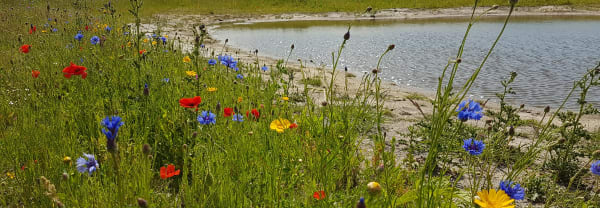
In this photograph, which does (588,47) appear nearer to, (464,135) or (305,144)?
(464,135)

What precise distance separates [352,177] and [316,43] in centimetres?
818

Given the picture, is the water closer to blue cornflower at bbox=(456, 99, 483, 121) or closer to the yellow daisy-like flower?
blue cornflower at bbox=(456, 99, 483, 121)

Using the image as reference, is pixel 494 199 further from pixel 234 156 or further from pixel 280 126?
pixel 234 156

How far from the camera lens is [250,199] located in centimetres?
150

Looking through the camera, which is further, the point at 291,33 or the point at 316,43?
the point at 291,33

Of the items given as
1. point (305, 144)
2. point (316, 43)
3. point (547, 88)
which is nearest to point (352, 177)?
point (305, 144)

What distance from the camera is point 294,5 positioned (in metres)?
21.7

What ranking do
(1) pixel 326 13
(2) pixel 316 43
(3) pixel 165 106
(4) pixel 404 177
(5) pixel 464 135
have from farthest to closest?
(1) pixel 326 13
(2) pixel 316 43
(5) pixel 464 135
(3) pixel 165 106
(4) pixel 404 177

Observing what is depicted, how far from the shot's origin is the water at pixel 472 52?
5.50 metres

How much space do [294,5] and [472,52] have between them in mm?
15101

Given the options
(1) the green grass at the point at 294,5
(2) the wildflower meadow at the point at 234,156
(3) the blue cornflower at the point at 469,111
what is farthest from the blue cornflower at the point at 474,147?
(1) the green grass at the point at 294,5

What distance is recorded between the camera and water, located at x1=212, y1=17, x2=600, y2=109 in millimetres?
5500

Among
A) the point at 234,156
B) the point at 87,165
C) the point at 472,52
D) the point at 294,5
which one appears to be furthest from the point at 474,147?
the point at 294,5

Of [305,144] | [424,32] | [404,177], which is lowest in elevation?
[404,177]
